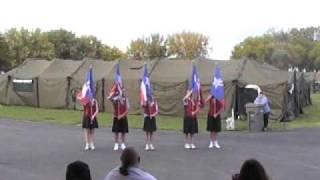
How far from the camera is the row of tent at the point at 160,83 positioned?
1359 inches

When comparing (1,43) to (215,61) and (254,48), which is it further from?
(254,48)

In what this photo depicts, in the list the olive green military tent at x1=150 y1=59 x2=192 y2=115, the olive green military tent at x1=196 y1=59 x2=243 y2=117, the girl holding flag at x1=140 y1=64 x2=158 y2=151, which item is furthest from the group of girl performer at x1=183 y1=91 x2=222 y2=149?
the olive green military tent at x1=150 y1=59 x2=192 y2=115

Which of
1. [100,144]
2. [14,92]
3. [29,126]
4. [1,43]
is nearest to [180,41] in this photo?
[1,43]

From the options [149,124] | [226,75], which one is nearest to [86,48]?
[226,75]

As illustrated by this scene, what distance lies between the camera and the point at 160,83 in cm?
3706

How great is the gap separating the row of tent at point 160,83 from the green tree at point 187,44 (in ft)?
204

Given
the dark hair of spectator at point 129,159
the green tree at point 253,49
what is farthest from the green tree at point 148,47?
the dark hair of spectator at point 129,159

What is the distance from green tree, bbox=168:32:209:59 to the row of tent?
204 ft

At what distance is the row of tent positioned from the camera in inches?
1359

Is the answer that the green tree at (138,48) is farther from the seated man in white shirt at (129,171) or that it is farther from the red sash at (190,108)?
the seated man in white shirt at (129,171)

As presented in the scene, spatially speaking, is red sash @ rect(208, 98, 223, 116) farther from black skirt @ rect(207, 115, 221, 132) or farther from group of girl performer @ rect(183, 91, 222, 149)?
black skirt @ rect(207, 115, 221, 132)

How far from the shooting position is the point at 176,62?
39.1 meters

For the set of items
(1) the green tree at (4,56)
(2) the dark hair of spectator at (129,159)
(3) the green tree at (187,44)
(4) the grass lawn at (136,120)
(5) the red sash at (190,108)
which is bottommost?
(4) the grass lawn at (136,120)

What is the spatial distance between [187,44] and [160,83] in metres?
74.7
